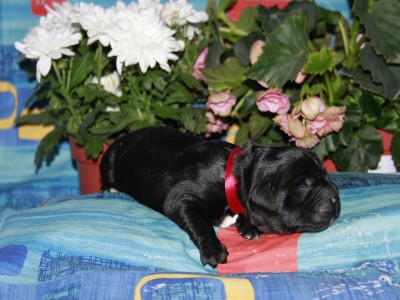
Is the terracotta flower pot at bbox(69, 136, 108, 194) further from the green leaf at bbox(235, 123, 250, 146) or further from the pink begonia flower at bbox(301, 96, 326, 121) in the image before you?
the pink begonia flower at bbox(301, 96, 326, 121)

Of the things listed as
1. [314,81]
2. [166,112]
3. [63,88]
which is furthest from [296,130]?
[63,88]

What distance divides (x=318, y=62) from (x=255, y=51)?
0.24 meters

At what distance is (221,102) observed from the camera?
8.11ft

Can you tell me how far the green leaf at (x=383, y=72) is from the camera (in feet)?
7.80

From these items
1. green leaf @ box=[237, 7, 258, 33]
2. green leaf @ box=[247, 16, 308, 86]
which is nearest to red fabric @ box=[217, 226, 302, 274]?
green leaf @ box=[247, 16, 308, 86]

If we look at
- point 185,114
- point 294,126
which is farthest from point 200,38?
point 294,126

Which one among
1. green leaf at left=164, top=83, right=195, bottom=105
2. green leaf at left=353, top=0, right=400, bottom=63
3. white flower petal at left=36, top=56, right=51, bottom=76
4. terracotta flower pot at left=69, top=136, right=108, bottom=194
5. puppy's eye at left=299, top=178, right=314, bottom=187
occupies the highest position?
green leaf at left=353, top=0, right=400, bottom=63

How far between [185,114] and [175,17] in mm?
365

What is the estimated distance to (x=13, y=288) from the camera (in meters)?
1.64

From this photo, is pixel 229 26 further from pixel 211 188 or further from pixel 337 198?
pixel 337 198

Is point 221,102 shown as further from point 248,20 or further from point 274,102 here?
point 248,20

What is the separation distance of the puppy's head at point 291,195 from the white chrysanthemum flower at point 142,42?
665mm

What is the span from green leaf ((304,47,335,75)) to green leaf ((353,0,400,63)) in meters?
0.16

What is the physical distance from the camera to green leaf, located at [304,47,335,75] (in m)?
2.30
